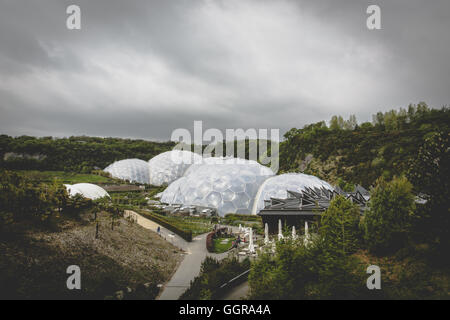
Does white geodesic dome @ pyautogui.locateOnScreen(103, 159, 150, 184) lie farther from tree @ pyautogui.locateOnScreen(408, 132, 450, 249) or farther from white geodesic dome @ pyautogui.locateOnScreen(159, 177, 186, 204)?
tree @ pyautogui.locateOnScreen(408, 132, 450, 249)

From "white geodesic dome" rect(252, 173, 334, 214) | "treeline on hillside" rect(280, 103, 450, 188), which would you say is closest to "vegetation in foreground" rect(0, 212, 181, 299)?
"white geodesic dome" rect(252, 173, 334, 214)

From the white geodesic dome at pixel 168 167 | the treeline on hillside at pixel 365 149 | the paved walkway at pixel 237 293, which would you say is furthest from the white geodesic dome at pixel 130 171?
the paved walkway at pixel 237 293

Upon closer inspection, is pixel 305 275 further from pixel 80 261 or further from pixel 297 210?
pixel 297 210

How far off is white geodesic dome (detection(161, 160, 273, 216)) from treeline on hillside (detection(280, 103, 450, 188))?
22.0m

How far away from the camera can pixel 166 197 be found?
128 ft

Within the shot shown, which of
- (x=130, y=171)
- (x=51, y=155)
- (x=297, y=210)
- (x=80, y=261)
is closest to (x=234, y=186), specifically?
(x=297, y=210)

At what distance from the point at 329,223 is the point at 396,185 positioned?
3693 millimetres

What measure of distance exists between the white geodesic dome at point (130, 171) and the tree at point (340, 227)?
56900mm

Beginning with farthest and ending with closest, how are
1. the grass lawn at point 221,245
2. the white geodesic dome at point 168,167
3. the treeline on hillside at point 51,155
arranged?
1. the white geodesic dome at point 168,167
2. the treeline on hillside at point 51,155
3. the grass lawn at point 221,245

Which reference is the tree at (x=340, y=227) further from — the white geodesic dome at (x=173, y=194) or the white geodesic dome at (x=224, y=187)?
the white geodesic dome at (x=173, y=194)

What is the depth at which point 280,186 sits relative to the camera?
3194cm

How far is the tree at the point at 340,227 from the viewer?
35.9 feet

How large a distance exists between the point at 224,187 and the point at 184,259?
16601 mm

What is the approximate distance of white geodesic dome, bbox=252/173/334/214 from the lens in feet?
103
